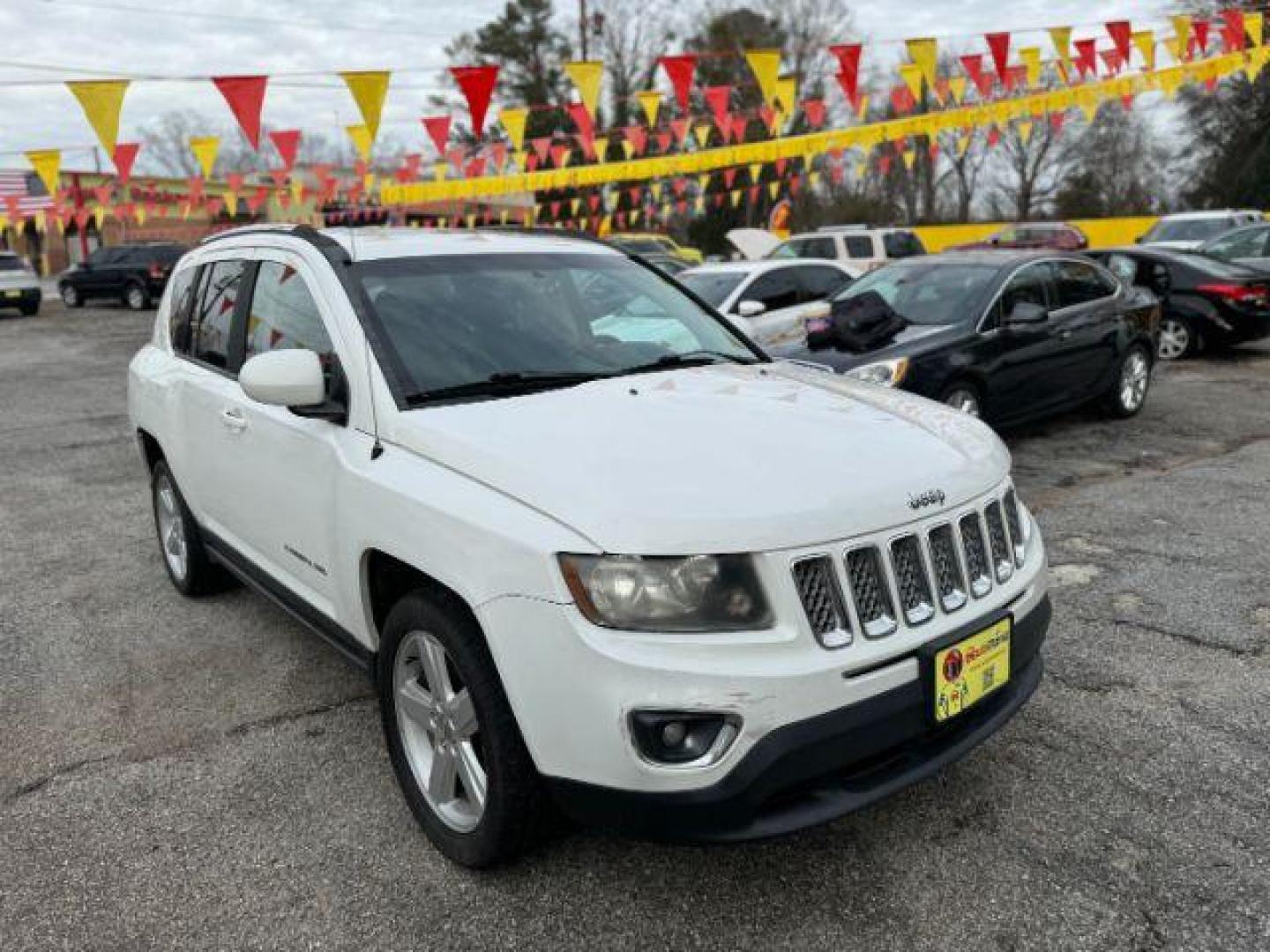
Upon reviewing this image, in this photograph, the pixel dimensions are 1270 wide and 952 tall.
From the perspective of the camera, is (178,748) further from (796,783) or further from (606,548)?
(796,783)

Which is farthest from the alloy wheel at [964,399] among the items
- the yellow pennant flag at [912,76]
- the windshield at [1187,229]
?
the windshield at [1187,229]

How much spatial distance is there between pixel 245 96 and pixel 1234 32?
1357 centimetres

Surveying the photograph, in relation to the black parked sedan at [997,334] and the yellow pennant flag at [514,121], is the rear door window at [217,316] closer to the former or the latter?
the black parked sedan at [997,334]

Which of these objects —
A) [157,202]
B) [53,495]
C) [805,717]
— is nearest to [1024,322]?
[805,717]

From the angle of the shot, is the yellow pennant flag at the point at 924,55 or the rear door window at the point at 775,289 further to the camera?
the yellow pennant flag at the point at 924,55

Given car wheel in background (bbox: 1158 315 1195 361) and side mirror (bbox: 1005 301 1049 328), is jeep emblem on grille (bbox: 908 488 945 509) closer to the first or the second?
side mirror (bbox: 1005 301 1049 328)

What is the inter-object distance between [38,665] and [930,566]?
389 centimetres

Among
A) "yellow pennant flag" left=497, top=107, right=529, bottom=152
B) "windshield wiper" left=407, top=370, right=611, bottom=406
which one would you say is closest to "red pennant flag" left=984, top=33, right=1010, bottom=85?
"yellow pennant flag" left=497, top=107, right=529, bottom=152

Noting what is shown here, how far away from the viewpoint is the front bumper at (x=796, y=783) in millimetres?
2131

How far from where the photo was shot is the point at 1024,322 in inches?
281

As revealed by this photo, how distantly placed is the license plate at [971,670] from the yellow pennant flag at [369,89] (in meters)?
9.42

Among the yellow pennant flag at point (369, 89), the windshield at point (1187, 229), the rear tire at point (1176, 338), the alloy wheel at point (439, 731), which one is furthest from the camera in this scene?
the windshield at point (1187, 229)

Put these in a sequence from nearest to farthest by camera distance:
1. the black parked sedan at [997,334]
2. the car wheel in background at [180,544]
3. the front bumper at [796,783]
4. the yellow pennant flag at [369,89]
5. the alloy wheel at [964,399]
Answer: the front bumper at [796,783]
the car wheel in background at [180,544]
the black parked sedan at [997,334]
the alloy wheel at [964,399]
the yellow pennant flag at [369,89]

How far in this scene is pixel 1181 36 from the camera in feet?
42.8
